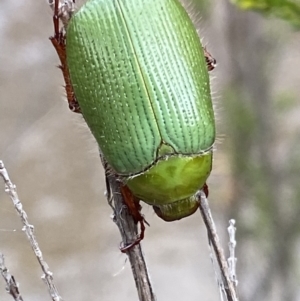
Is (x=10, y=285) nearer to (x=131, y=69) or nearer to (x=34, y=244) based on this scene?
(x=34, y=244)

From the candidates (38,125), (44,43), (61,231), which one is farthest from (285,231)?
(44,43)

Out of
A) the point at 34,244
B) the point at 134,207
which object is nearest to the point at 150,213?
the point at 134,207

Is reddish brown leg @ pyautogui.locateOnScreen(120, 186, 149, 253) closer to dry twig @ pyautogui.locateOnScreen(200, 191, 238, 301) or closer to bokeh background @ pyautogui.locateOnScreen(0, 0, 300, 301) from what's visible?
dry twig @ pyautogui.locateOnScreen(200, 191, 238, 301)

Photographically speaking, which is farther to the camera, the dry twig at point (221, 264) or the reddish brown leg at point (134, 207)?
the reddish brown leg at point (134, 207)

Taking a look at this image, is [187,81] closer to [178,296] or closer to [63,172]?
[178,296]

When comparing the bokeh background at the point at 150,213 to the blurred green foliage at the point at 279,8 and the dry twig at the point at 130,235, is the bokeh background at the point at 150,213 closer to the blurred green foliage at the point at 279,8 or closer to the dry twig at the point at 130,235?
the blurred green foliage at the point at 279,8

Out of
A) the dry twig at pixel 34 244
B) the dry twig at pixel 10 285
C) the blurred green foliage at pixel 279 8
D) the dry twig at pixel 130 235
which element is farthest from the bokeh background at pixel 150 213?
the dry twig at pixel 10 285
